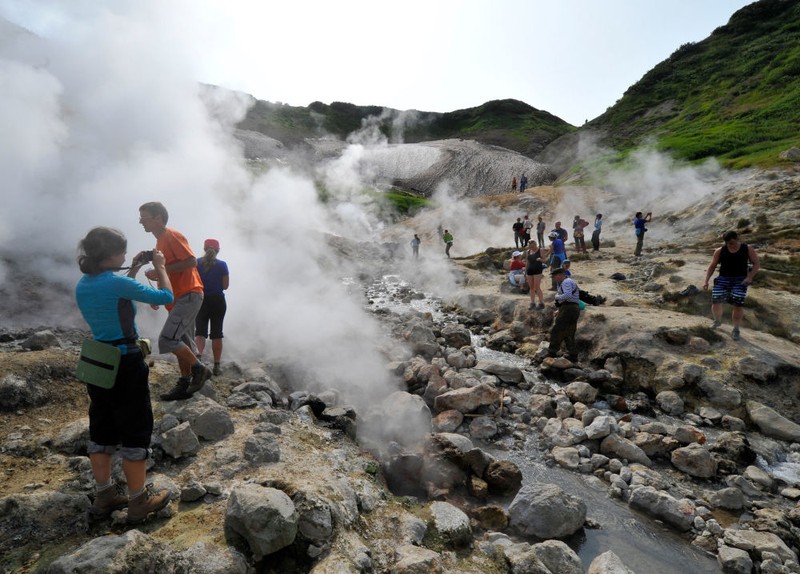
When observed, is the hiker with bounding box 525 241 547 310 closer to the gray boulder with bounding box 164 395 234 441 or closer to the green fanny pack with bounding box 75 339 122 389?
the gray boulder with bounding box 164 395 234 441

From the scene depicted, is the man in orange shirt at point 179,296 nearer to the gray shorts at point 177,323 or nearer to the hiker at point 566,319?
the gray shorts at point 177,323

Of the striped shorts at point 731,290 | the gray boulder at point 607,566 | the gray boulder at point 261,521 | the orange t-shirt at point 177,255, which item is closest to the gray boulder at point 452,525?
the gray boulder at point 607,566

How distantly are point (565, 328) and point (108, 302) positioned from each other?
711cm

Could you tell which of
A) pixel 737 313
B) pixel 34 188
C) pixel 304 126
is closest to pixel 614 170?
pixel 737 313

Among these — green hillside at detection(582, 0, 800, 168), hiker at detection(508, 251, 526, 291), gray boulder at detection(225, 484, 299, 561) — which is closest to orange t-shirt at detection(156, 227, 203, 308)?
gray boulder at detection(225, 484, 299, 561)

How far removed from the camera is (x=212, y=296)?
5137 mm

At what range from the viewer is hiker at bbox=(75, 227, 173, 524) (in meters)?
2.53

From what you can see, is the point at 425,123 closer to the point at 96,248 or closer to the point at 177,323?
the point at 177,323

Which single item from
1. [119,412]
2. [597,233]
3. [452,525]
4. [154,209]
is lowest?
[452,525]

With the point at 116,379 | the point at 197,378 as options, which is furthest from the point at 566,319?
the point at 116,379

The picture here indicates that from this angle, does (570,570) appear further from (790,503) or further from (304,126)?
(304,126)

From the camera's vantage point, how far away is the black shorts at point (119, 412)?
2.55 m

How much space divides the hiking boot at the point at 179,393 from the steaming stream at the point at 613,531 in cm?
341

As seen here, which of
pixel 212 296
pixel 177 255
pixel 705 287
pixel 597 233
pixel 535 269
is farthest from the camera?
pixel 597 233
